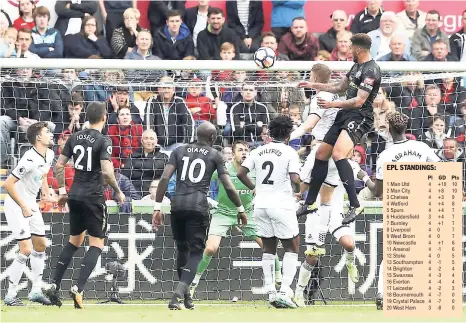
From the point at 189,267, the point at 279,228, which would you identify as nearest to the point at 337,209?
the point at 279,228

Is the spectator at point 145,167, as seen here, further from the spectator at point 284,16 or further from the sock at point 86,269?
the spectator at point 284,16

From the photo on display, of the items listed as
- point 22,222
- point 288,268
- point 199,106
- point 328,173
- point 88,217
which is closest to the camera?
point 88,217

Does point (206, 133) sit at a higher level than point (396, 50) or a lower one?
lower

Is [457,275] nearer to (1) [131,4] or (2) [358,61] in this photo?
(2) [358,61]

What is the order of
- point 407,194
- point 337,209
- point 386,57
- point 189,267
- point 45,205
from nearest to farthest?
point 407,194 < point 189,267 < point 337,209 < point 45,205 < point 386,57

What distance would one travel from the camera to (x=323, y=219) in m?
14.6

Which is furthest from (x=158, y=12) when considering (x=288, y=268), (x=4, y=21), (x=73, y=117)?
(x=288, y=268)

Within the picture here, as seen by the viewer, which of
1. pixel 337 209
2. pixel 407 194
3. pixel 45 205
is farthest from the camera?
pixel 45 205

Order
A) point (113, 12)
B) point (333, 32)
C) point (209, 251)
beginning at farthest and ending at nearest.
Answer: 1. point (333, 32)
2. point (113, 12)
3. point (209, 251)

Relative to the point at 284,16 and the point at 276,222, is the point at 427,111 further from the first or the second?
the point at 276,222

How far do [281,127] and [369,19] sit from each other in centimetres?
646

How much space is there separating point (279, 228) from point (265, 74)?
124 inches

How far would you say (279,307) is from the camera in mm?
14062

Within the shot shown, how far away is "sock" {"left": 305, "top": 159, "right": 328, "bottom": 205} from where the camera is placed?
14.1 m
